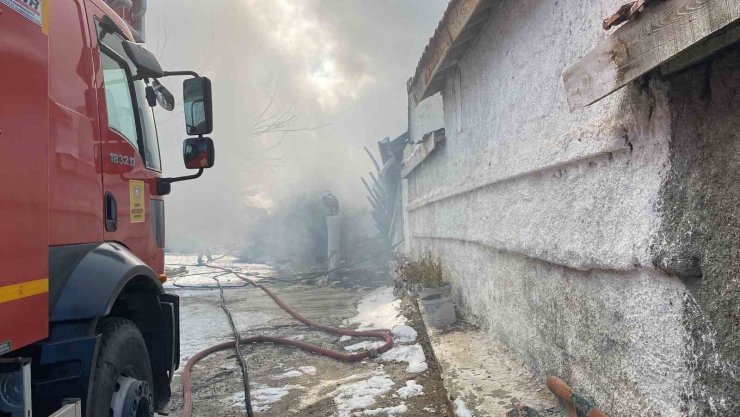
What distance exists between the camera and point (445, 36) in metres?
4.65

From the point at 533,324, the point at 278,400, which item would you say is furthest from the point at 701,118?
the point at 278,400

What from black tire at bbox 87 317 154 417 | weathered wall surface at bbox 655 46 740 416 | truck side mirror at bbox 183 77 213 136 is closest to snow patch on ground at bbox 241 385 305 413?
black tire at bbox 87 317 154 417

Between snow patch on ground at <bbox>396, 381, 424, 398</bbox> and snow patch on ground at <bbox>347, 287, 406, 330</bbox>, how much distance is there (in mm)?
2306

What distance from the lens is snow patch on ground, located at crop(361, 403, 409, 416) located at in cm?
372

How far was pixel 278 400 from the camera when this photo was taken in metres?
4.30

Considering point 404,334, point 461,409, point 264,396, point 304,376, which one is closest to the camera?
point 461,409

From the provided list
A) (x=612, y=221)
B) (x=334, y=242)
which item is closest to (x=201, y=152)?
(x=612, y=221)

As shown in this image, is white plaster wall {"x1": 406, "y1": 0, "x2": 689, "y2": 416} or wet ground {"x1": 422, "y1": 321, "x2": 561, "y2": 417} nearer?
white plaster wall {"x1": 406, "y1": 0, "x2": 689, "y2": 416}

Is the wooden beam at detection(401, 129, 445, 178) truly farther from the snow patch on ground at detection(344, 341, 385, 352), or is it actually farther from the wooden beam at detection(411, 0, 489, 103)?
the snow patch on ground at detection(344, 341, 385, 352)

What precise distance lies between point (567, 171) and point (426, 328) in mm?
3310

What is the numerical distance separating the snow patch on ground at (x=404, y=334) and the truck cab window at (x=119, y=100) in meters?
3.82

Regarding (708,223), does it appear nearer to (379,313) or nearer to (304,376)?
(304,376)

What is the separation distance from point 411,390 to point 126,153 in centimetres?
299

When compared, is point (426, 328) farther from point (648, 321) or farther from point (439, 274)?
point (648, 321)
